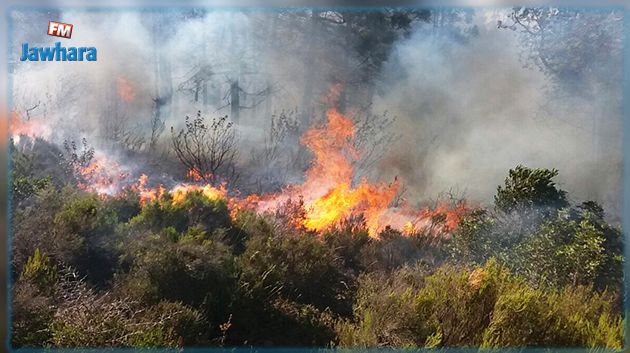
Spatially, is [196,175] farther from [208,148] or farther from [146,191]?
[146,191]

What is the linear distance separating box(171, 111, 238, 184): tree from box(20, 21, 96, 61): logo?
879 millimetres

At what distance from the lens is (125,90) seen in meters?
5.22

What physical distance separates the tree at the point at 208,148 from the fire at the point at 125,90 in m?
0.42

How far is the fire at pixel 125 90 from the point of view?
17.1 feet

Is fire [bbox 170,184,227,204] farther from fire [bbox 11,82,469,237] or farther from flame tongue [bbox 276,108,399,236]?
flame tongue [bbox 276,108,399,236]

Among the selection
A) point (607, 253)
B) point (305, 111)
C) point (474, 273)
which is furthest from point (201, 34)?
point (607, 253)

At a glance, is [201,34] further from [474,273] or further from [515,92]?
[474,273]

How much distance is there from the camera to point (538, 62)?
523cm

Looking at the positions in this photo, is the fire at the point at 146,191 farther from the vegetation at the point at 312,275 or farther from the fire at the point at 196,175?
the fire at the point at 196,175

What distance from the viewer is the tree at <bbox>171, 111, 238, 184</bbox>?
5285 mm

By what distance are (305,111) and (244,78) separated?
54cm

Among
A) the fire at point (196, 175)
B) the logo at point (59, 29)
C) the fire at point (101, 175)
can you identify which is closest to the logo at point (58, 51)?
the logo at point (59, 29)

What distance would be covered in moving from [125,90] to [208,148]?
78cm

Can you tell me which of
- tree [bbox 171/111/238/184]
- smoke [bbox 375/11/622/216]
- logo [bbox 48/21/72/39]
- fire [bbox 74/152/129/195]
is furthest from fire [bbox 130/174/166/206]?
smoke [bbox 375/11/622/216]
